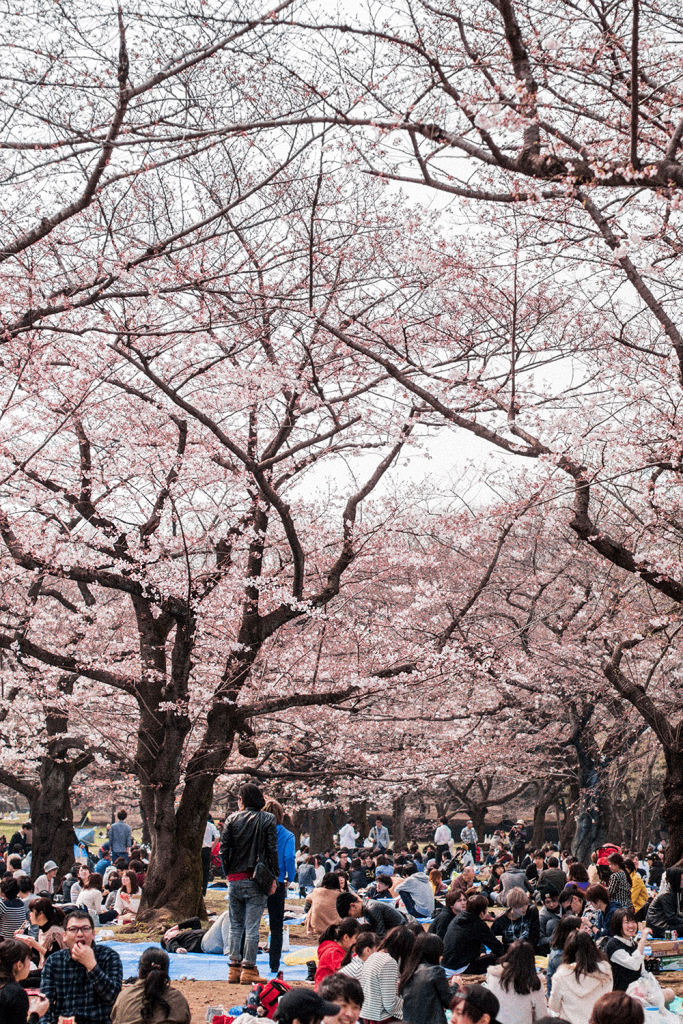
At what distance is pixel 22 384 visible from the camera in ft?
32.5

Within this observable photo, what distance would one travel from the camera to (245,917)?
23.2 ft

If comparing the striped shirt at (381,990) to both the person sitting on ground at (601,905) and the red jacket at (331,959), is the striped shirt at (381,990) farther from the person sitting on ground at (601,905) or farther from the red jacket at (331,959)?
the person sitting on ground at (601,905)

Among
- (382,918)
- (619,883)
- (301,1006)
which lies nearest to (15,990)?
(301,1006)

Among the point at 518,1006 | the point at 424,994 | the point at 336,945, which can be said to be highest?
the point at 336,945

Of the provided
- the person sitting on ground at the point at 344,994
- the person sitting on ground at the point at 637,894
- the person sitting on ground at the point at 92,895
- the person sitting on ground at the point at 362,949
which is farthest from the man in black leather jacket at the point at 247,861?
the person sitting on ground at the point at 637,894

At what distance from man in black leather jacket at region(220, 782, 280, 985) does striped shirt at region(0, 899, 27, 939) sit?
2069 millimetres

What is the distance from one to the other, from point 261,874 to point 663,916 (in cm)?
581

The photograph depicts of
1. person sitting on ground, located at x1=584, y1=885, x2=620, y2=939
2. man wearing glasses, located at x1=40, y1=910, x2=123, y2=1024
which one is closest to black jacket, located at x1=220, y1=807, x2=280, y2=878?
man wearing glasses, located at x1=40, y1=910, x2=123, y2=1024

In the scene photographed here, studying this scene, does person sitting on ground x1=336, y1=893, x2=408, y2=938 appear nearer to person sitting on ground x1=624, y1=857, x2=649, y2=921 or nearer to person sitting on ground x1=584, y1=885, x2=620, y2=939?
person sitting on ground x1=584, y1=885, x2=620, y2=939

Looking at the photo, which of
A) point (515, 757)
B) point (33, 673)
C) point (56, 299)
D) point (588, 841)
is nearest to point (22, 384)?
point (56, 299)

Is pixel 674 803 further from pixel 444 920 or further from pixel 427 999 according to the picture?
pixel 427 999

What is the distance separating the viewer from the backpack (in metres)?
5.48

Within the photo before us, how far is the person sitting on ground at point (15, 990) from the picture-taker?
4.54m

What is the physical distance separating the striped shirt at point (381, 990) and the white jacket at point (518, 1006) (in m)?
0.64
